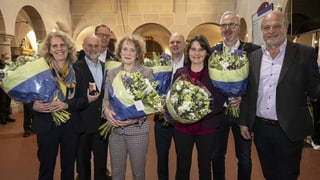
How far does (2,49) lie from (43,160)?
6.01 metres

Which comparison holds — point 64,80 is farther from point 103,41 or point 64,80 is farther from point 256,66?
point 256,66

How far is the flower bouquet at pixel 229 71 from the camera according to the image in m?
1.96

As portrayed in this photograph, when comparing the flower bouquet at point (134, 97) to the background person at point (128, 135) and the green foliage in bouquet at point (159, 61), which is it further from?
the green foliage in bouquet at point (159, 61)

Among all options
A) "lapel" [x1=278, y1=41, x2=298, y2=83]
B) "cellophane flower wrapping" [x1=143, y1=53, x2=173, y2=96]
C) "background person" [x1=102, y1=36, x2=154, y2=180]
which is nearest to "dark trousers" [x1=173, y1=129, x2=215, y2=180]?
"background person" [x1=102, y1=36, x2=154, y2=180]

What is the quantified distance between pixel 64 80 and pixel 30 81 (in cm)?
26

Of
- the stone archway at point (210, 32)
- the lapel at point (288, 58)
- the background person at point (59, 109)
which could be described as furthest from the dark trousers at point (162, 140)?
the stone archway at point (210, 32)

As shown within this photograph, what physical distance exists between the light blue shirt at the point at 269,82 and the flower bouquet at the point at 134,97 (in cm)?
79

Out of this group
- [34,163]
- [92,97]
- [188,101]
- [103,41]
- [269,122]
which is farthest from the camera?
[34,163]

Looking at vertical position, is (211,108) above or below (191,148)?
above

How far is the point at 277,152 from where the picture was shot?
6.73 feet

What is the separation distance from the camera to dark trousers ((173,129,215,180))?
215 centimetres

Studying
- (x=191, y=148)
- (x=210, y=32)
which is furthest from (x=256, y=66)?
(x=210, y=32)

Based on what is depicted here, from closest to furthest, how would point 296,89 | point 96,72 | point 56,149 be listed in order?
point 296,89 < point 56,149 < point 96,72

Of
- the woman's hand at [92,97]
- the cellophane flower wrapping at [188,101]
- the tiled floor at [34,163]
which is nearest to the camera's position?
the cellophane flower wrapping at [188,101]
